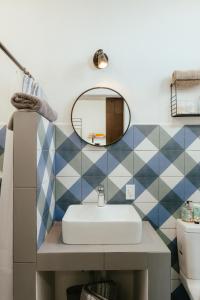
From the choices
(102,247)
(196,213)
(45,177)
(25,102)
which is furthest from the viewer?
(196,213)

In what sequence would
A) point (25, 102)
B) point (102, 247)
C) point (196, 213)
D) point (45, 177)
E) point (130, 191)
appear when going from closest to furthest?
point (25, 102)
point (102, 247)
point (45, 177)
point (196, 213)
point (130, 191)

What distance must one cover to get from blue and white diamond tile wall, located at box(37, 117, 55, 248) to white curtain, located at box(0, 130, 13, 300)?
0.49 feet

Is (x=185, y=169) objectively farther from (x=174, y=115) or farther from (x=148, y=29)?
(x=148, y=29)

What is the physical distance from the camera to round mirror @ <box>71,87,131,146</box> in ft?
6.42

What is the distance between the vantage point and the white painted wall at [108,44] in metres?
1.96

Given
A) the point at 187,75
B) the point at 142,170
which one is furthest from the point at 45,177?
the point at 187,75

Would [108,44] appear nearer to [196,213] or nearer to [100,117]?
[100,117]

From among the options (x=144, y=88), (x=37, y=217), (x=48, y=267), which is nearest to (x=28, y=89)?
(x=37, y=217)

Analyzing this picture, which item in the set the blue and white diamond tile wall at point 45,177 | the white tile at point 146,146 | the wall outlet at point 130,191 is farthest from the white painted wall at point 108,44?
the wall outlet at point 130,191

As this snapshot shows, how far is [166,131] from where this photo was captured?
1974 millimetres

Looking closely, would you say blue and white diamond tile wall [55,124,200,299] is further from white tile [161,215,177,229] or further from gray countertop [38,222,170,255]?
gray countertop [38,222,170,255]

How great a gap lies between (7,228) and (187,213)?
4.17 ft

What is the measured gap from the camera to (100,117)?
1969 millimetres

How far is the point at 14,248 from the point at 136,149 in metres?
1.11
